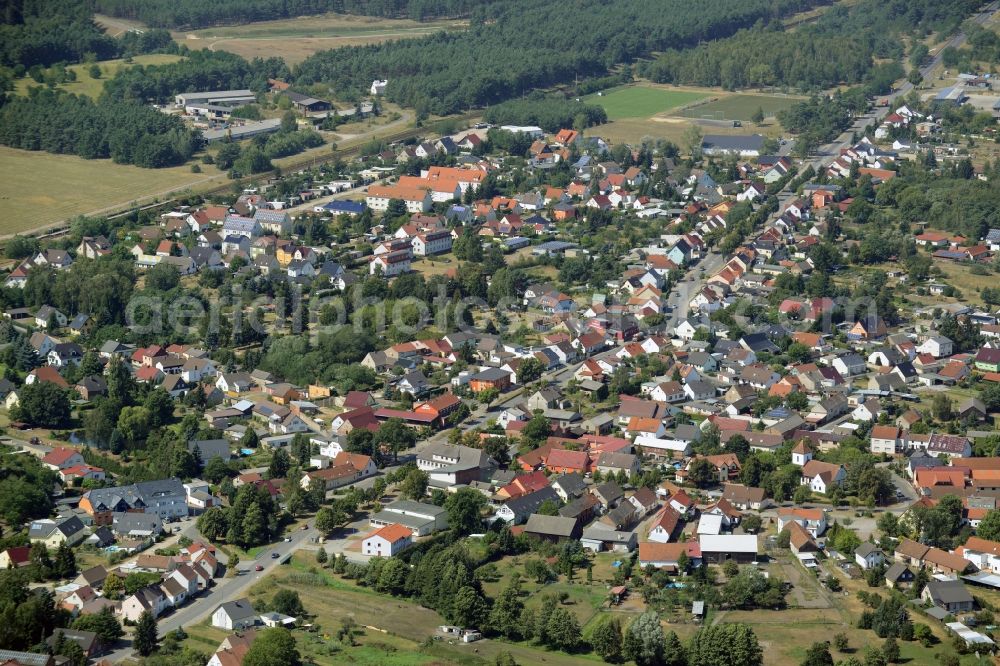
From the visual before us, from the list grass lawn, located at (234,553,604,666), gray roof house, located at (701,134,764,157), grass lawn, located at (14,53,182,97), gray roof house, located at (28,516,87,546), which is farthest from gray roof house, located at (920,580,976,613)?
grass lawn, located at (14,53,182,97)

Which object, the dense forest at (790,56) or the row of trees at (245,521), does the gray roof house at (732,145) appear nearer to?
the dense forest at (790,56)

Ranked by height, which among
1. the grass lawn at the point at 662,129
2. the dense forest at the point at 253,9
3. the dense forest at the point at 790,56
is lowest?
the grass lawn at the point at 662,129

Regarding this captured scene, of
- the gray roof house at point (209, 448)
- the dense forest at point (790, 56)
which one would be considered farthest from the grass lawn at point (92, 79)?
the gray roof house at point (209, 448)

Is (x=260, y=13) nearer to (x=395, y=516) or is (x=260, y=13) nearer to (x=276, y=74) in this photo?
(x=276, y=74)

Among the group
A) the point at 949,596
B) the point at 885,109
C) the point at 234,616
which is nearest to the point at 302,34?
the point at 885,109

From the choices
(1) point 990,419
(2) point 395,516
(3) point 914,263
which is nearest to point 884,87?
(3) point 914,263

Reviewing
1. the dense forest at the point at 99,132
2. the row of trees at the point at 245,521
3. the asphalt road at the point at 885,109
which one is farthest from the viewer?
the asphalt road at the point at 885,109
